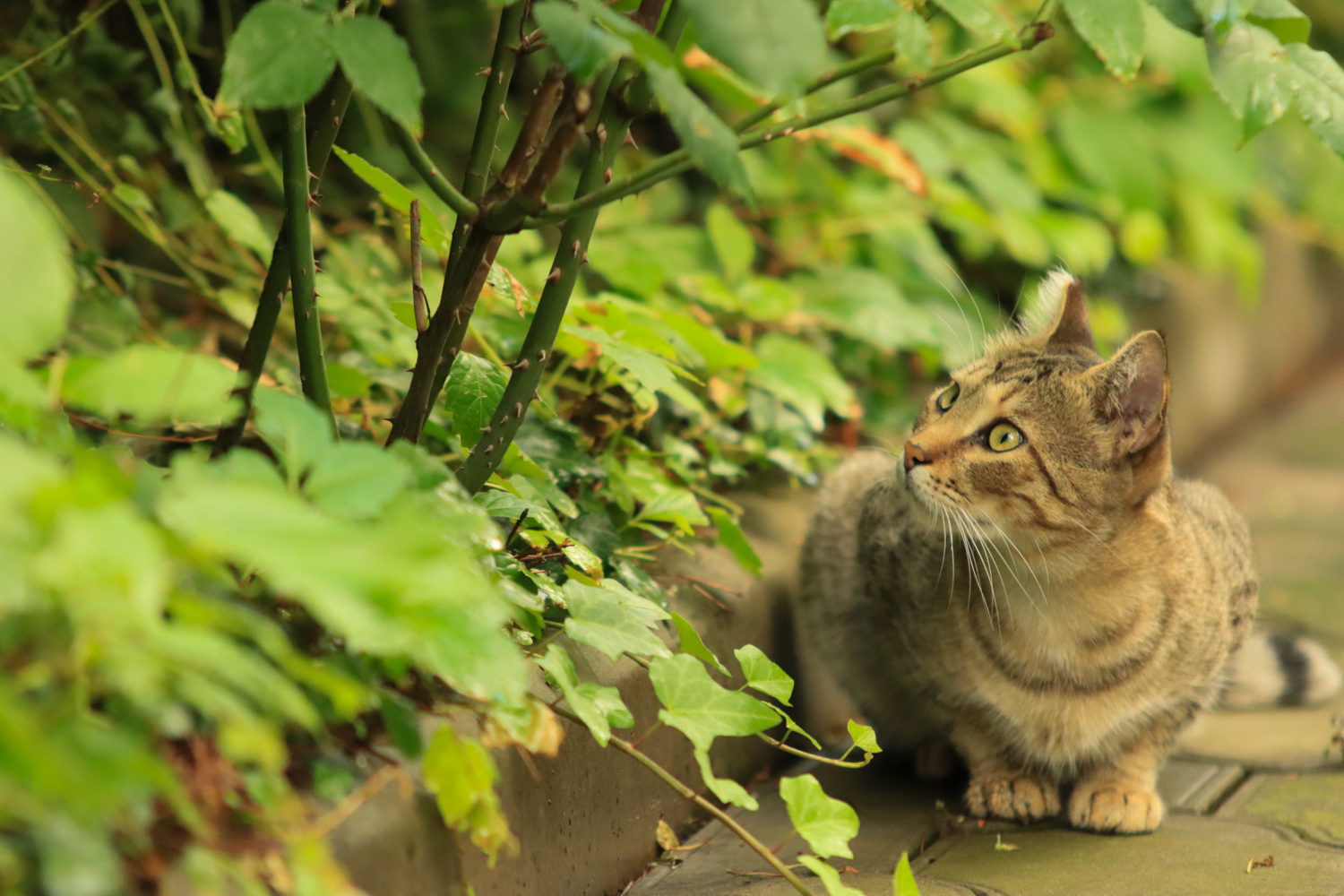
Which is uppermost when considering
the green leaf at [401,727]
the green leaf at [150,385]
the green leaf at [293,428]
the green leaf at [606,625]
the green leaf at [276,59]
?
the green leaf at [276,59]

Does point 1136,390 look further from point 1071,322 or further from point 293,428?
point 293,428

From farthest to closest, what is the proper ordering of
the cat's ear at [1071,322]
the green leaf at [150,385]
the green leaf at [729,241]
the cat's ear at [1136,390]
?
the green leaf at [729,241], the cat's ear at [1071,322], the cat's ear at [1136,390], the green leaf at [150,385]

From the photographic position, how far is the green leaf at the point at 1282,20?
4.31 feet

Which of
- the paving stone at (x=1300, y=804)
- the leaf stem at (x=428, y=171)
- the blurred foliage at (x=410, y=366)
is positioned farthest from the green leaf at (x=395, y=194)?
the paving stone at (x=1300, y=804)

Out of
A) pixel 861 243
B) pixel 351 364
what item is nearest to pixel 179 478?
pixel 351 364

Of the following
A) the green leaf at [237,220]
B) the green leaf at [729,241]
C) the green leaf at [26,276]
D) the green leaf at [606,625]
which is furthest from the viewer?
the green leaf at [729,241]

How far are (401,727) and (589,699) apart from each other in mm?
271

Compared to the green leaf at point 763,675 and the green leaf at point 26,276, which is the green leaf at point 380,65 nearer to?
the green leaf at point 26,276

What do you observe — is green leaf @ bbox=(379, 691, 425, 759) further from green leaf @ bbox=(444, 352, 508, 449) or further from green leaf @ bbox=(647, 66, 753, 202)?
green leaf @ bbox=(647, 66, 753, 202)

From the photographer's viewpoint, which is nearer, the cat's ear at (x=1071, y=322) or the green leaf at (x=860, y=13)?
the green leaf at (x=860, y=13)

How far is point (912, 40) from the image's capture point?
1.16 meters

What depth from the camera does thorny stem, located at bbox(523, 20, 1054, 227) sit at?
1.24m

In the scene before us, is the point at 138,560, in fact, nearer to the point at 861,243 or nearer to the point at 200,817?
Answer: the point at 200,817

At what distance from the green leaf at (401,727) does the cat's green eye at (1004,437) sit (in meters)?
1.17
